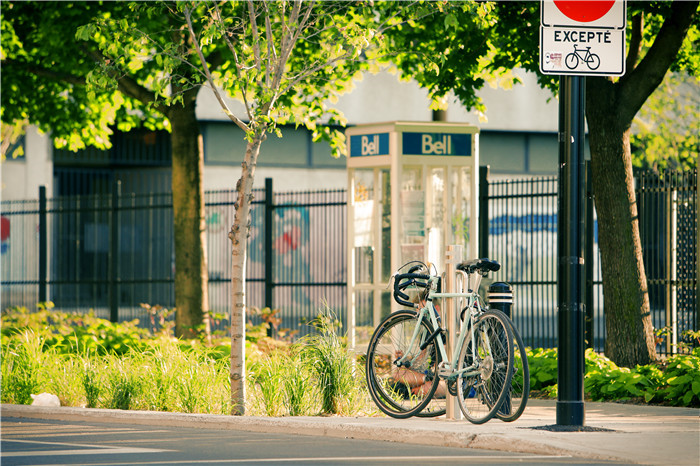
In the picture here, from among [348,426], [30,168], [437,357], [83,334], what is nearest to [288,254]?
[30,168]

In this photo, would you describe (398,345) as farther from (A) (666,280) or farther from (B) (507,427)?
Answer: (A) (666,280)

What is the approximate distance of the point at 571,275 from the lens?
827cm

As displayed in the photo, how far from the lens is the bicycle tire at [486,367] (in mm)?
8305

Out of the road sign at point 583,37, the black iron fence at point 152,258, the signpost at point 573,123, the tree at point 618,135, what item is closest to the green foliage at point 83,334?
the black iron fence at point 152,258

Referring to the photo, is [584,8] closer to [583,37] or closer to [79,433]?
[583,37]

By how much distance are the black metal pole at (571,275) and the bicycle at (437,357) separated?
0.44 meters

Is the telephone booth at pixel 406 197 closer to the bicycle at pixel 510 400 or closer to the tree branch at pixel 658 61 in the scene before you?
the tree branch at pixel 658 61

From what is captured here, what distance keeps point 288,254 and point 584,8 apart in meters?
17.9

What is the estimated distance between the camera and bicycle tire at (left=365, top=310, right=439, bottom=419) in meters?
9.30

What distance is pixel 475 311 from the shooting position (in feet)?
28.7


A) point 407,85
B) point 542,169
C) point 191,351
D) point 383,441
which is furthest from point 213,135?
point 383,441

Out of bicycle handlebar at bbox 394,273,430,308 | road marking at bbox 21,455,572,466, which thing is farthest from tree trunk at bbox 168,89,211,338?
road marking at bbox 21,455,572,466

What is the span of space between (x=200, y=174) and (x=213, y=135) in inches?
515

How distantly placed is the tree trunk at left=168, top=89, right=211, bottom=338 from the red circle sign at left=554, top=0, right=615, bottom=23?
26.7 feet
